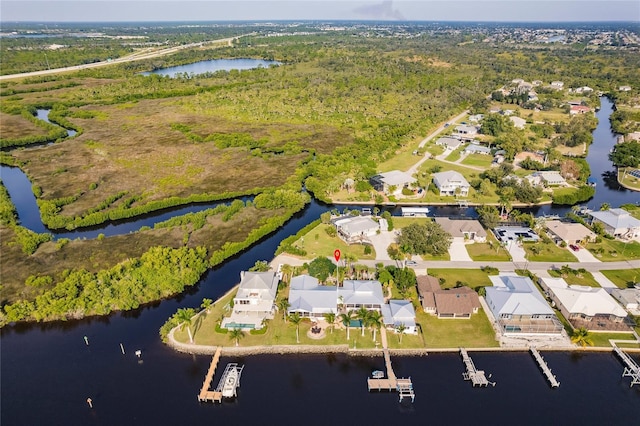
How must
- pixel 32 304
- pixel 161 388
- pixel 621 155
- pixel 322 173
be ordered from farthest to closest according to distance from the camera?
pixel 621 155
pixel 322 173
pixel 32 304
pixel 161 388

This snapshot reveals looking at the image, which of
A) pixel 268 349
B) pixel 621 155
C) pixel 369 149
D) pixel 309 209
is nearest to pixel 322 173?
pixel 309 209

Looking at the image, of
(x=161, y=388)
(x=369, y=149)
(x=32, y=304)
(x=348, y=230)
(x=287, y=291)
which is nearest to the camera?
(x=161, y=388)

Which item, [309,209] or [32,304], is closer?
[32,304]

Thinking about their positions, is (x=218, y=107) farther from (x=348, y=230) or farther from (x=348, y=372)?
(x=348, y=372)

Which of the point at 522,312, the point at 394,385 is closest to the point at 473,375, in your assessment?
the point at 394,385

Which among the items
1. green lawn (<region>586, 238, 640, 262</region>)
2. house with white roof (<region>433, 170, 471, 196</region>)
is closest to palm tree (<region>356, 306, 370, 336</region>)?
green lawn (<region>586, 238, 640, 262</region>)

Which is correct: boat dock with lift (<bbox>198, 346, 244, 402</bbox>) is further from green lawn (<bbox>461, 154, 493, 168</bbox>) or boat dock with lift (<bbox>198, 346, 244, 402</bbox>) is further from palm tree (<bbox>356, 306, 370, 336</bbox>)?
green lawn (<bbox>461, 154, 493, 168</bbox>)

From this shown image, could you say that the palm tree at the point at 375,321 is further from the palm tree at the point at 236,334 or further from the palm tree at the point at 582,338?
the palm tree at the point at 582,338
